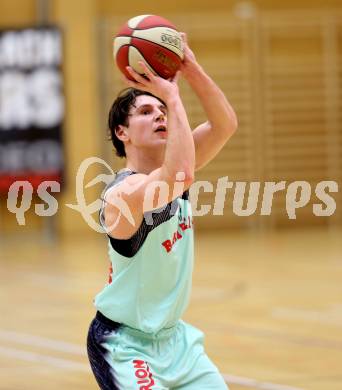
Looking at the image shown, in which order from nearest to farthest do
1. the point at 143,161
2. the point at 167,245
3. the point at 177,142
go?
the point at 177,142 → the point at 167,245 → the point at 143,161

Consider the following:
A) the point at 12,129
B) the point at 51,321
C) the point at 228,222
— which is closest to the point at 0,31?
the point at 12,129

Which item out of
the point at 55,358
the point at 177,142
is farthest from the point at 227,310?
the point at 177,142

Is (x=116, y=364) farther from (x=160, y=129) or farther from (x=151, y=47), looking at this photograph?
(x=151, y=47)

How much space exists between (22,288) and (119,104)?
6.66 metres

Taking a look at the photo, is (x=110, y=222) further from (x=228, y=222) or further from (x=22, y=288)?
(x=228, y=222)

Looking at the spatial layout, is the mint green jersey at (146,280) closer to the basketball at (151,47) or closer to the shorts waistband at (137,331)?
the shorts waistband at (137,331)

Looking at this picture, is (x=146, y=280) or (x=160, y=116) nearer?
(x=146, y=280)

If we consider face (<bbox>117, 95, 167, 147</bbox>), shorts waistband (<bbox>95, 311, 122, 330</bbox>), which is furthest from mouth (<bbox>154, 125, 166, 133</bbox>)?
shorts waistband (<bbox>95, 311, 122, 330</bbox>)

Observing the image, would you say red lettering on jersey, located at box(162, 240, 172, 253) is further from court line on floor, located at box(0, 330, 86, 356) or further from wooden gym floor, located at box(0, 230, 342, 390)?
court line on floor, located at box(0, 330, 86, 356)

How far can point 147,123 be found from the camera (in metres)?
3.79

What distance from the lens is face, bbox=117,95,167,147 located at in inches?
148

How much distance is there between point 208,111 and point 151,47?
17.9 inches

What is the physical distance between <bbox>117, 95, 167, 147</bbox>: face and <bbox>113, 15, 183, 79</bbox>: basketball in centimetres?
17

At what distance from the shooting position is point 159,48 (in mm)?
3668
